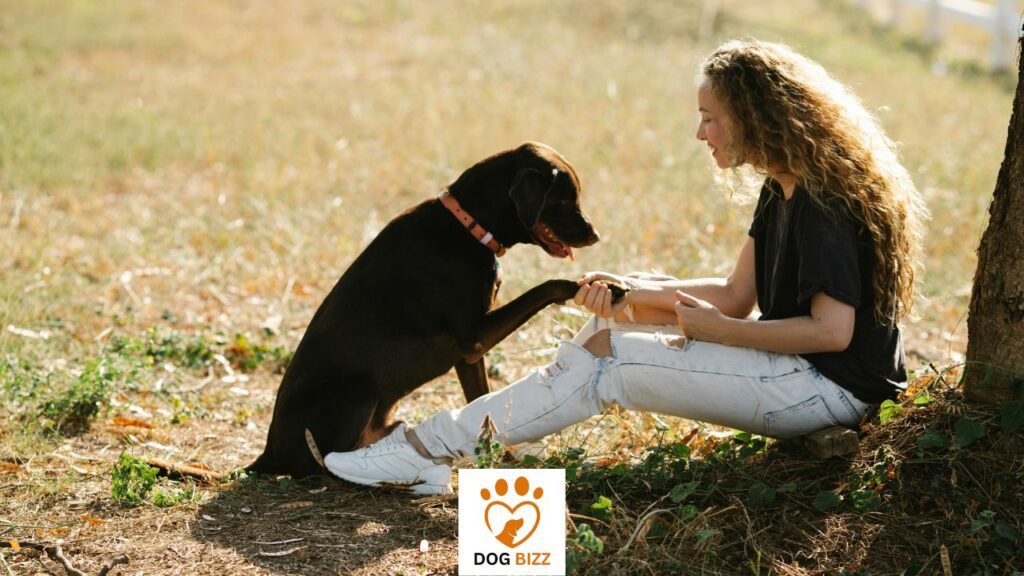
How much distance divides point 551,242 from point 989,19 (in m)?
11.5

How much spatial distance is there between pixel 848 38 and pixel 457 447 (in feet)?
41.8

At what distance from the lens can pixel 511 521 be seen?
328 cm

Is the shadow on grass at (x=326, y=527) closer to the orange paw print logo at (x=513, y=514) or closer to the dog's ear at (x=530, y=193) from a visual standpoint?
the orange paw print logo at (x=513, y=514)

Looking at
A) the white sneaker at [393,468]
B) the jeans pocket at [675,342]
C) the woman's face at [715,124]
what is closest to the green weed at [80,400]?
the white sneaker at [393,468]

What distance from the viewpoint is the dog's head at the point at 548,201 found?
4223 millimetres

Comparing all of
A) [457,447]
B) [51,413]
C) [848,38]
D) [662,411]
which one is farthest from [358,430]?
[848,38]

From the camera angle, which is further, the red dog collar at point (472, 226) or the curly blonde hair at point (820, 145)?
the red dog collar at point (472, 226)

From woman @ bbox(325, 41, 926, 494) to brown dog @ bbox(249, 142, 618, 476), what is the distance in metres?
0.37

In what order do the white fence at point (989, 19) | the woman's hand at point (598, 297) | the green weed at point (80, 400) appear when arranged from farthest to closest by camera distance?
the white fence at point (989, 19), the green weed at point (80, 400), the woman's hand at point (598, 297)

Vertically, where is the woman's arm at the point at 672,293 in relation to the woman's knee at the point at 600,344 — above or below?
above

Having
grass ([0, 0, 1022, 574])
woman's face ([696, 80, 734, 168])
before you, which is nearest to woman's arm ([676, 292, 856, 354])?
grass ([0, 0, 1022, 574])

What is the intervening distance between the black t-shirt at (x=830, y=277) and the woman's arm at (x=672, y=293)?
0.63ft

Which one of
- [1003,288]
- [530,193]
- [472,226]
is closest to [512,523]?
[472,226]

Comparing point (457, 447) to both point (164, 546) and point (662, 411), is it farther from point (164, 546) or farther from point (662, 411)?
point (164, 546)
